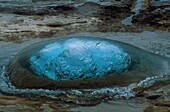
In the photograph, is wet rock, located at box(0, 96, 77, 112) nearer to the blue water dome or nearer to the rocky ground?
the rocky ground

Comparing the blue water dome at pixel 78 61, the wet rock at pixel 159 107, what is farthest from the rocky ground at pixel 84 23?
the blue water dome at pixel 78 61

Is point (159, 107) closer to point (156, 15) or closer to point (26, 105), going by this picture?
point (26, 105)

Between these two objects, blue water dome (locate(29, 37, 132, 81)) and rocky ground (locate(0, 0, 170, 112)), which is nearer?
rocky ground (locate(0, 0, 170, 112))

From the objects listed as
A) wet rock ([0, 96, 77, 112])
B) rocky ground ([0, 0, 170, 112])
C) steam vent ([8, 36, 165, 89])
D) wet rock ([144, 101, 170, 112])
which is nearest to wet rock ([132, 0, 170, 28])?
rocky ground ([0, 0, 170, 112])

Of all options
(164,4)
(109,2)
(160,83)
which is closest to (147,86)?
(160,83)

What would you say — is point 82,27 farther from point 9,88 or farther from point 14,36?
point 9,88

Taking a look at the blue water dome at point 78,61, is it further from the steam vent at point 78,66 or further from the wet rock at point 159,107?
the wet rock at point 159,107
